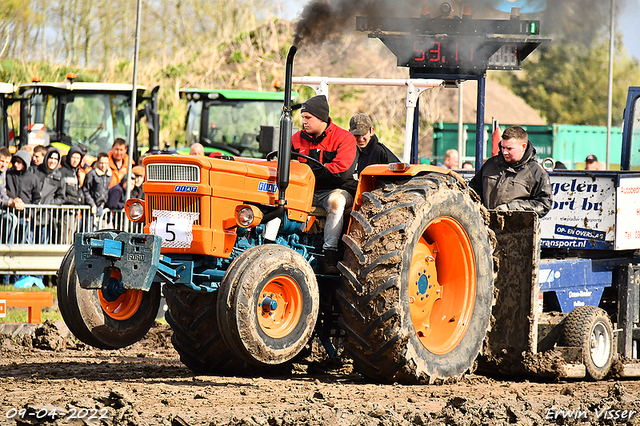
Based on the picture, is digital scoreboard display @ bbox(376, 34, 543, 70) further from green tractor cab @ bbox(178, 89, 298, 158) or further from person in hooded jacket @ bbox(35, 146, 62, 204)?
green tractor cab @ bbox(178, 89, 298, 158)

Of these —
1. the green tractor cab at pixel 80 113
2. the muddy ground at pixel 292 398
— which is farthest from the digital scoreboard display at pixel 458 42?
the green tractor cab at pixel 80 113

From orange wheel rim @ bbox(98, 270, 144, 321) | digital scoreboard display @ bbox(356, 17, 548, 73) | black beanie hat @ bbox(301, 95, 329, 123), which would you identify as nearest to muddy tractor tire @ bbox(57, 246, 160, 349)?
orange wheel rim @ bbox(98, 270, 144, 321)

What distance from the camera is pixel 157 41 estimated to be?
33125 millimetres

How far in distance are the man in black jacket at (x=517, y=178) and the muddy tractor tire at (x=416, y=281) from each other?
0.74m

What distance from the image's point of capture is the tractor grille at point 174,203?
6.10 metres

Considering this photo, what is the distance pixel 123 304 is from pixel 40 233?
6503 mm

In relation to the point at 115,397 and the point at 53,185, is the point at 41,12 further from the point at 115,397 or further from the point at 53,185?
the point at 115,397

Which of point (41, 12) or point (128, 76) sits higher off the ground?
point (41, 12)

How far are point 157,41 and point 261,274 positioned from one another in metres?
28.7

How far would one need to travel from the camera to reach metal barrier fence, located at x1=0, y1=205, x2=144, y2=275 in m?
12.0

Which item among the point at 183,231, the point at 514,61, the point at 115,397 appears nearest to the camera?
the point at 115,397

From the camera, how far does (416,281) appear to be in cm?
666

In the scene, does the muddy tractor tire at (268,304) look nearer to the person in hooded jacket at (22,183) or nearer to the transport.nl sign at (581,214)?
the transport.nl sign at (581,214)

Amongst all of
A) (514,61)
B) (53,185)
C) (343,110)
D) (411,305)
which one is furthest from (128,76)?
(411,305)
